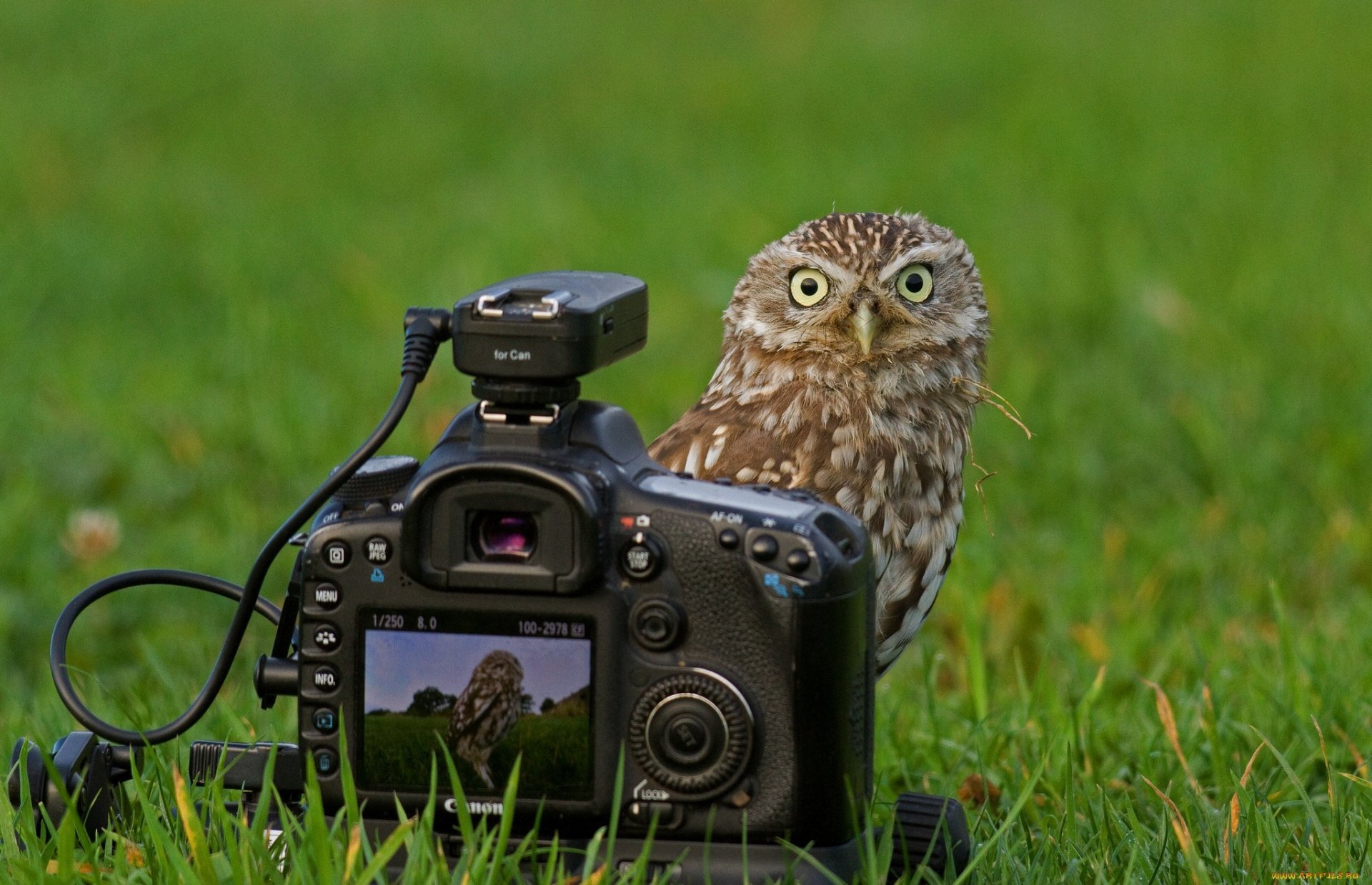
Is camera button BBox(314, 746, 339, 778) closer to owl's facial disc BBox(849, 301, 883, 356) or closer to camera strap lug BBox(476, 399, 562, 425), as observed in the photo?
camera strap lug BBox(476, 399, 562, 425)

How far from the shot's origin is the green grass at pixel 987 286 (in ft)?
10.1

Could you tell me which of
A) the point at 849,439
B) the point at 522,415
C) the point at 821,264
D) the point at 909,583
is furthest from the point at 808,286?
the point at 522,415

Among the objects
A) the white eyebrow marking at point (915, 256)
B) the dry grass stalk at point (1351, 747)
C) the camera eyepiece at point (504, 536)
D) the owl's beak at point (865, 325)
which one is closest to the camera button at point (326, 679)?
the camera eyepiece at point (504, 536)

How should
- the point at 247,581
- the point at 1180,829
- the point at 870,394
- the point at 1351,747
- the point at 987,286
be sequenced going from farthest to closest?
the point at 987,286 < the point at 1351,747 < the point at 870,394 < the point at 1180,829 < the point at 247,581

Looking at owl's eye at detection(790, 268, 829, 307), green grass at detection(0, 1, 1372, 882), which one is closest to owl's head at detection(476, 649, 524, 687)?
green grass at detection(0, 1, 1372, 882)

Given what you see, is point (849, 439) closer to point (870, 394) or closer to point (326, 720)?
point (870, 394)

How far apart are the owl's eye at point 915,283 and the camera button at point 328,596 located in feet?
3.94

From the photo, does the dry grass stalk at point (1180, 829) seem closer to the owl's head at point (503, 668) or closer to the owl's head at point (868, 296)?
the owl's head at point (868, 296)

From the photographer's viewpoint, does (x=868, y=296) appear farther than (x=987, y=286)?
No

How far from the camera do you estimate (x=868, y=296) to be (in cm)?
281

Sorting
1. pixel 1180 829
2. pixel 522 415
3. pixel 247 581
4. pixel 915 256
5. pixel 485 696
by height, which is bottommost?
pixel 1180 829

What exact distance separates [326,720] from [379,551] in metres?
0.23

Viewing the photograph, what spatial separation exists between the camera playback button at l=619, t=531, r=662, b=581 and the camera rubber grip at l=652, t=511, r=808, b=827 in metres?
0.02

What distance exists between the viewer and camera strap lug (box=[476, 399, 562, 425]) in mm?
2064
